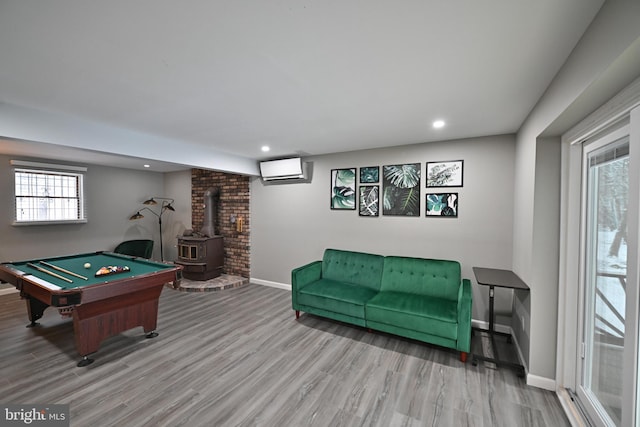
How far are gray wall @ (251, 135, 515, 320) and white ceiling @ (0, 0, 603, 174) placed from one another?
64 cm

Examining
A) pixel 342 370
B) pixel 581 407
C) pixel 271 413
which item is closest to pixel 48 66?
pixel 271 413

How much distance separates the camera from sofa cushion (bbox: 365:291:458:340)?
98.7 inches

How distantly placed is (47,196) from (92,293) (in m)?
4.22

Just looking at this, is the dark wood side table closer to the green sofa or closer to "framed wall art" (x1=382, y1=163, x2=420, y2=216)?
the green sofa

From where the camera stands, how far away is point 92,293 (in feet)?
7.65

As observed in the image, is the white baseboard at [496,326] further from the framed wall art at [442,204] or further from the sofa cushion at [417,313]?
the framed wall art at [442,204]

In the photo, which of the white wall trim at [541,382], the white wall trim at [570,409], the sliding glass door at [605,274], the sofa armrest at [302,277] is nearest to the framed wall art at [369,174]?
the sofa armrest at [302,277]

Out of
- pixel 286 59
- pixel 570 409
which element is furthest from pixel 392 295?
pixel 286 59

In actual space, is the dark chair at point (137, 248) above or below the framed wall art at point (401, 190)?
below

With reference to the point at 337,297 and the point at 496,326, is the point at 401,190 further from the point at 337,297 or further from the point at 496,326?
the point at 496,326

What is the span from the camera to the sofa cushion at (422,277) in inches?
120

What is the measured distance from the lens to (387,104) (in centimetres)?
219

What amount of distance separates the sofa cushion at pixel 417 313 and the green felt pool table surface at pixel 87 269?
264cm

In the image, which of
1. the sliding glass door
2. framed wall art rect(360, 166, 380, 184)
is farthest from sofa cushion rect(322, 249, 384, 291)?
the sliding glass door
